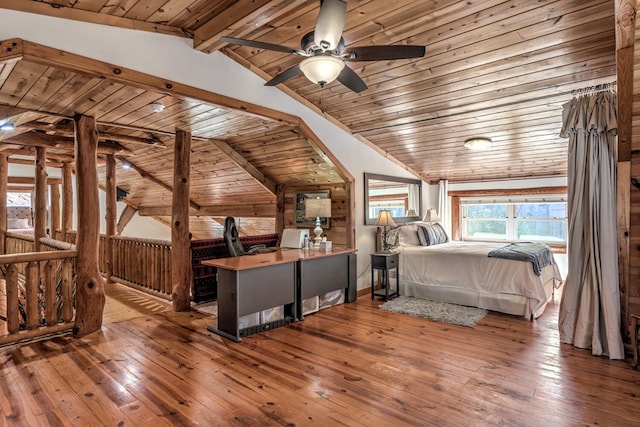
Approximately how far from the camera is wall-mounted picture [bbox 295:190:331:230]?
5.46m

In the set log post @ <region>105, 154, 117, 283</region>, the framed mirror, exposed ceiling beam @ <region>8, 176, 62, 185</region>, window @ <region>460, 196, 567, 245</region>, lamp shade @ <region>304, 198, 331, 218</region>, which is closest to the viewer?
lamp shade @ <region>304, 198, 331, 218</region>

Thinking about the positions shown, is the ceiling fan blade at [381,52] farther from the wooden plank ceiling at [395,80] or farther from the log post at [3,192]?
the log post at [3,192]

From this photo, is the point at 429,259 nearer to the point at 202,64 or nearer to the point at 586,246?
the point at 586,246

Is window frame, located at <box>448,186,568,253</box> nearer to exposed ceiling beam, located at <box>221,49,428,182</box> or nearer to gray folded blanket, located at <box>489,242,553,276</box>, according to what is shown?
exposed ceiling beam, located at <box>221,49,428,182</box>

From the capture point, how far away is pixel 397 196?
7430 millimetres

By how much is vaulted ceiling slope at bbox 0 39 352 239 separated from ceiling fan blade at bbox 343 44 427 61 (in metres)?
1.75

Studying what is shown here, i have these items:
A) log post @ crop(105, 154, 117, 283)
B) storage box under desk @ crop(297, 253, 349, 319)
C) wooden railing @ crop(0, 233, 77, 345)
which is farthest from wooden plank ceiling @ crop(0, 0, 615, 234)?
wooden railing @ crop(0, 233, 77, 345)

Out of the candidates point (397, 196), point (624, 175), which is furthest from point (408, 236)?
point (624, 175)

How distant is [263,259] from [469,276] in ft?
8.66

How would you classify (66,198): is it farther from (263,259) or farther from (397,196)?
(397,196)

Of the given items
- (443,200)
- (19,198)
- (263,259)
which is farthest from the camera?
(19,198)

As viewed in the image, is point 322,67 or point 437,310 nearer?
point 322,67

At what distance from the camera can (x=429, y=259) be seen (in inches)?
194

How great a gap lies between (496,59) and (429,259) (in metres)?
2.66
